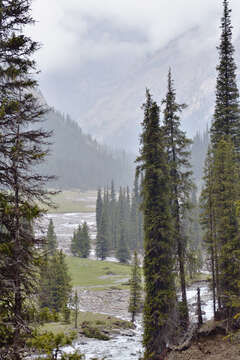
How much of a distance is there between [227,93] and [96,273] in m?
54.2

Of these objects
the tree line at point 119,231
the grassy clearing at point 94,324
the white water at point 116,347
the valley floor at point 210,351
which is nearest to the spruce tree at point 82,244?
the tree line at point 119,231

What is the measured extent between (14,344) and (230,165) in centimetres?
1742

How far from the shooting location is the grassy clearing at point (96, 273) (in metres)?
61.8

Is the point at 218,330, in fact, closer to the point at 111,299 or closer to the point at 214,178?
the point at 214,178

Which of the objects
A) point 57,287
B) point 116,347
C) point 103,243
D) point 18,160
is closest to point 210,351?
point 18,160

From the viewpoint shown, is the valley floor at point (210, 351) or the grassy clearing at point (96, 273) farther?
the grassy clearing at point (96, 273)

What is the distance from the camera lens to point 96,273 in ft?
225

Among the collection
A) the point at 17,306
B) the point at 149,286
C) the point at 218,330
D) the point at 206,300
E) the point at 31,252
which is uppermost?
the point at 31,252

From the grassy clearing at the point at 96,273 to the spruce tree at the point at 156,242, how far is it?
40624 millimetres

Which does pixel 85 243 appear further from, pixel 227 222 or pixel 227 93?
pixel 227 222

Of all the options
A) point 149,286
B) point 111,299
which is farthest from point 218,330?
point 111,299

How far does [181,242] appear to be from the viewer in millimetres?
21297

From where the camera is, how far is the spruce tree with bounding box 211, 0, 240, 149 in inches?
958

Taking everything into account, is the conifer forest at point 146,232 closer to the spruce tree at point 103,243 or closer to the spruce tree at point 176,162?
the spruce tree at point 176,162
